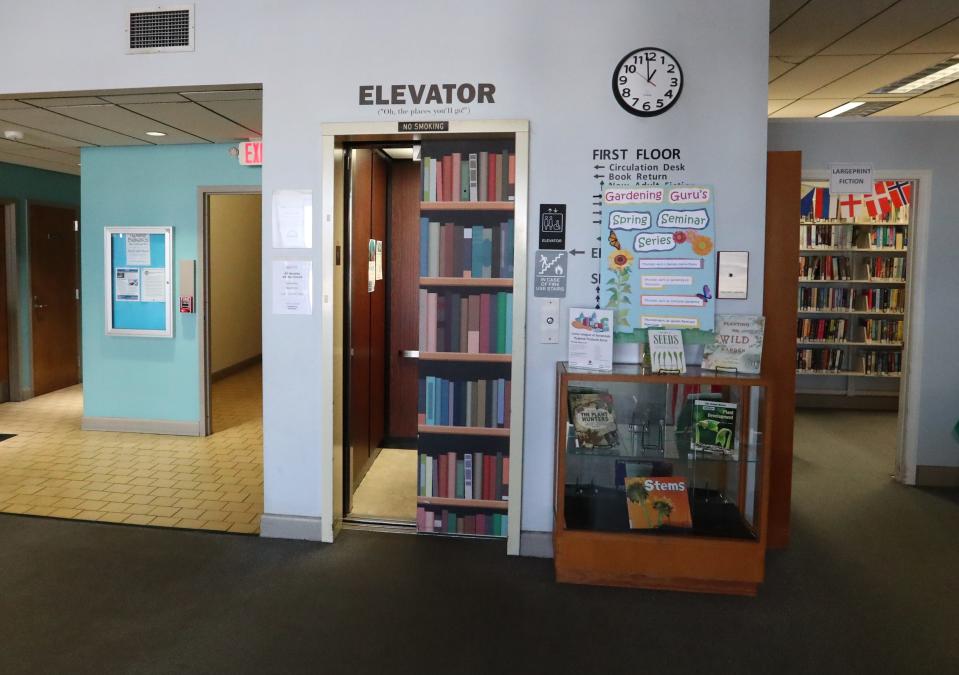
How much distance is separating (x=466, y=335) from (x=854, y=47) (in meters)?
4.00

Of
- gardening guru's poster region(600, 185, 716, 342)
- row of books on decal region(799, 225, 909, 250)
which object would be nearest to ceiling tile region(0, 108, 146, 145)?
gardening guru's poster region(600, 185, 716, 342)

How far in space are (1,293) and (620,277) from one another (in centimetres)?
715

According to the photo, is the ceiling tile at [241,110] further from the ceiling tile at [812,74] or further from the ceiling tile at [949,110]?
the ceiling tile at [949,110]

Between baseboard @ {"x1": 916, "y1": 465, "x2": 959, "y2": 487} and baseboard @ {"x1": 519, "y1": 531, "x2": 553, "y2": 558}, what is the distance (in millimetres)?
3273

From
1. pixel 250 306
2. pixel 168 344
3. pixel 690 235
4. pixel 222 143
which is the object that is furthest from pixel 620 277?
pixel 250 306

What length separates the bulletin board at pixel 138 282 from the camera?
615 cm

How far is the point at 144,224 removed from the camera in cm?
616

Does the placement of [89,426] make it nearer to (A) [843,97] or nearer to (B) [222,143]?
(B) [222,143]

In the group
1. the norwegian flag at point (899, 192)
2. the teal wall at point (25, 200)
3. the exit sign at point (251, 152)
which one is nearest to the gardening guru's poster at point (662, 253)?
the norwegian flag at point (899, 192)

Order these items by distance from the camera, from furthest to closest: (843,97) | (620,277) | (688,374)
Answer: (843,97)
(620,277)
(688,374)

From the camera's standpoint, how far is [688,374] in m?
3.27

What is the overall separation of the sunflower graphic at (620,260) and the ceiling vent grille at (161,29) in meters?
2.63

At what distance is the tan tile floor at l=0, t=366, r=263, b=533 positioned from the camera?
4242mm

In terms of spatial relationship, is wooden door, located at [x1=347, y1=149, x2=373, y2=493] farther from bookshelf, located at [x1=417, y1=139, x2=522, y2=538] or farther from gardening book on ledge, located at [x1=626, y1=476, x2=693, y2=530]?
gardening book on ledge, located at [x1=626, y1=476, x2=693, y2=530]
